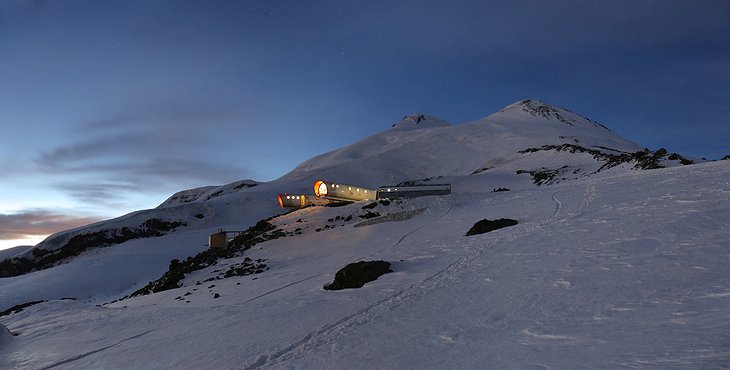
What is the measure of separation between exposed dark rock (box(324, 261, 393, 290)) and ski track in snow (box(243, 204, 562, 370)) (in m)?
2.16

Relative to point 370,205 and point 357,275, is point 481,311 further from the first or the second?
point 370,205

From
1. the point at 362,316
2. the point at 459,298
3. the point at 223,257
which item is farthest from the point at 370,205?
the point at 362,316

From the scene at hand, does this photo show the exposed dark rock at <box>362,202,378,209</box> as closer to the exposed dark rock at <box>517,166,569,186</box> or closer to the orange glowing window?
the orange glowing window

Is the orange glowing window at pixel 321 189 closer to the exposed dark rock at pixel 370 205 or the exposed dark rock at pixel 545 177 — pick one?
the exposed dark rock at pixel 370 205

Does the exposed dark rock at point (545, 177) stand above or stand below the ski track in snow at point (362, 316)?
above

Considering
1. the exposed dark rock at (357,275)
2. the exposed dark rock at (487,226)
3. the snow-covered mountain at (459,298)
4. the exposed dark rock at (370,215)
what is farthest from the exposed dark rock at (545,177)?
the exposed dark rock at (357,275)

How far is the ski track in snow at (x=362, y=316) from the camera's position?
8.29 metres

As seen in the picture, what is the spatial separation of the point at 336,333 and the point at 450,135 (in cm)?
17426

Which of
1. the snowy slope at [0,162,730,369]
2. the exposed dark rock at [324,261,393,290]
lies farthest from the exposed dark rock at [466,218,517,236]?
the exposed dark rock at [324,261,393,290]

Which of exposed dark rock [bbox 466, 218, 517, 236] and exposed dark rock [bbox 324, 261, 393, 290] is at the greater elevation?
exposed dark rock [bbox 466, 218, 517, 236]

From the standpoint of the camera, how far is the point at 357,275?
14961 millimetres

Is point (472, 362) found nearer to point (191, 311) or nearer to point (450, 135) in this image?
point (191, 311)

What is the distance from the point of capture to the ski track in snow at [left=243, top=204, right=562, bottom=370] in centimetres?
829

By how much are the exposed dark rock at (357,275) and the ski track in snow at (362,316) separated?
2.16m
